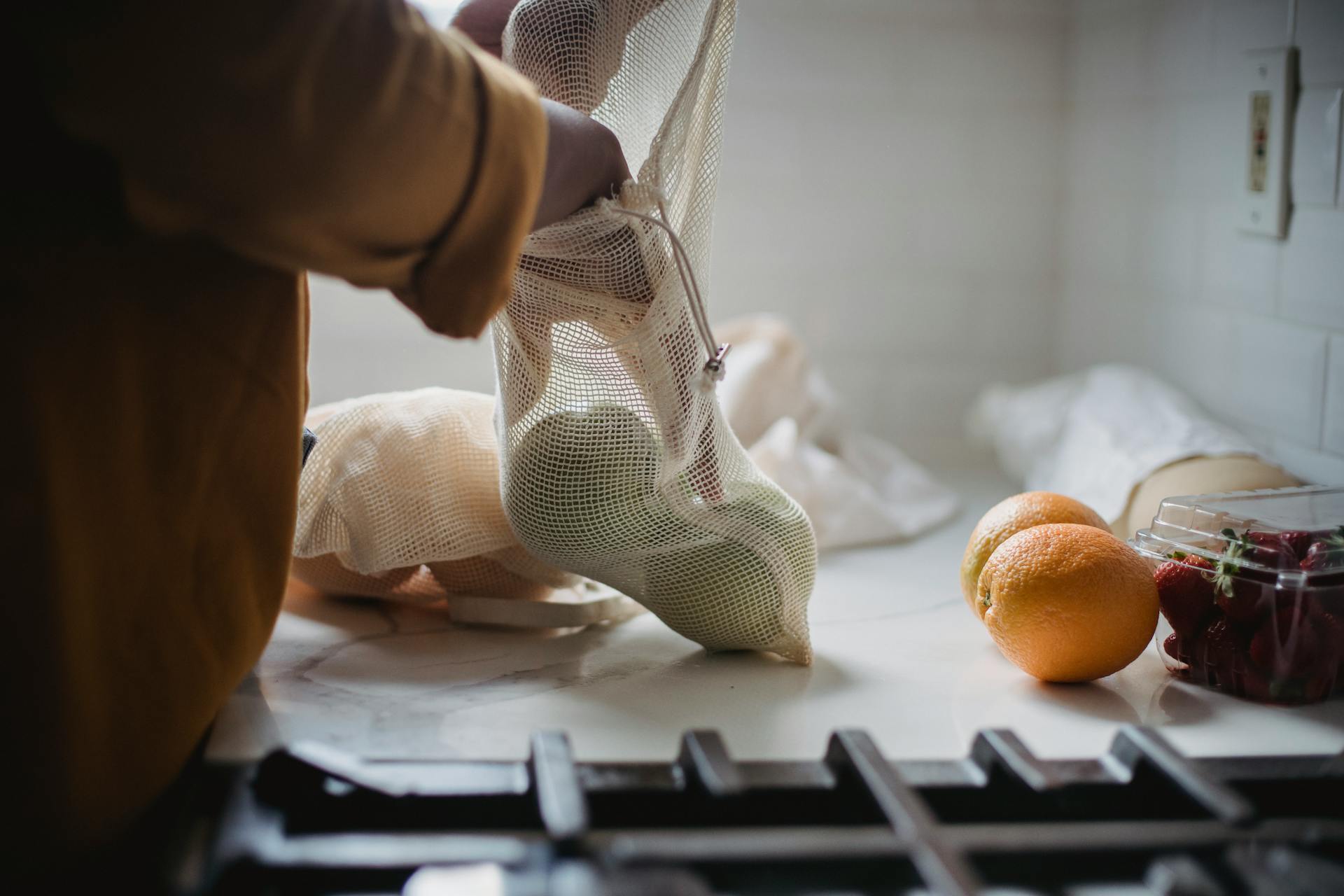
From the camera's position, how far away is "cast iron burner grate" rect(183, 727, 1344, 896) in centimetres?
38

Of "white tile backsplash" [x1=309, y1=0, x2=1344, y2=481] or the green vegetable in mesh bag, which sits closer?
the green vegetable in mesh bag

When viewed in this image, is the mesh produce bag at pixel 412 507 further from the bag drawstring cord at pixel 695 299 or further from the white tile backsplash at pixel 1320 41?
the white tile backsplash at pixel 1320 41

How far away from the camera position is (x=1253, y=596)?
0.59 meters

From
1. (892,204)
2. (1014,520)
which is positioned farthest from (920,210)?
(1014,520)

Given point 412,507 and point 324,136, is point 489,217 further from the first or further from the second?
point 412,507

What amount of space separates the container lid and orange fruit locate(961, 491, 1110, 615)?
0.04 m

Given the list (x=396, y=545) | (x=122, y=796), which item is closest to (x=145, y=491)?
(x=122, y=796)

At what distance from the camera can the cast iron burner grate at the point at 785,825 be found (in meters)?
0.38

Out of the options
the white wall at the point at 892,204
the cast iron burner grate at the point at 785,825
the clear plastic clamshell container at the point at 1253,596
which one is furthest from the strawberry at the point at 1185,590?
the white wall at the point at 892,204

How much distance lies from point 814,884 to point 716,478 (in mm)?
267

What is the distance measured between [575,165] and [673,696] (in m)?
0.26

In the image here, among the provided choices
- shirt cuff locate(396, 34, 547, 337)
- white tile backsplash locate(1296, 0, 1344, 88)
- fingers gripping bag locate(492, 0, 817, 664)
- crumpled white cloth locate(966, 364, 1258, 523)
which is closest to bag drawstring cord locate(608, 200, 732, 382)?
fingers gripping bag locate(492, 0, 817, 664)

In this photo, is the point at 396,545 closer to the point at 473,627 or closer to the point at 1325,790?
the point at 473,627

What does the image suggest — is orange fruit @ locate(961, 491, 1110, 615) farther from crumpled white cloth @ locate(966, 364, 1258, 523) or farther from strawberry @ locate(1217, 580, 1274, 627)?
crumpled white cloth @ locate(966, 364, 1258, 523)
